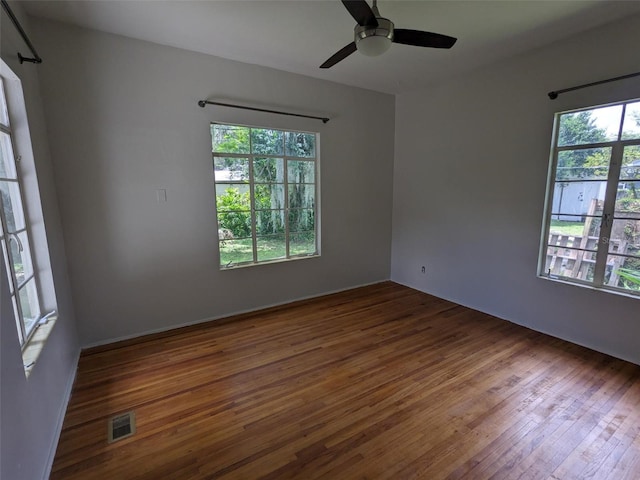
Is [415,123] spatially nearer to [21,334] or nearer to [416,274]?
[416,274]

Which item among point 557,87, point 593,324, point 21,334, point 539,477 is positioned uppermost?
point 557,87

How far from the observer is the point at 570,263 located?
2906 mm

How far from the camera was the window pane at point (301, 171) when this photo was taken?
378 centimetres

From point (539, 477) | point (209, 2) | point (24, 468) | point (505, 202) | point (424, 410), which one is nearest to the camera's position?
point (24, 468)

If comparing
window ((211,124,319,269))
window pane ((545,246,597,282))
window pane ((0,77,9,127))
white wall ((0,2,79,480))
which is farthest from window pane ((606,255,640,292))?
window pane ((0,77,9,127))

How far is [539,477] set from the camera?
1.54 meters

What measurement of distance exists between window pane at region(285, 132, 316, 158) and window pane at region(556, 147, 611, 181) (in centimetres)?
262

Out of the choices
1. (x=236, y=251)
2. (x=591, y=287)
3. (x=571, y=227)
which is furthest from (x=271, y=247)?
→ (x=591, y=287)

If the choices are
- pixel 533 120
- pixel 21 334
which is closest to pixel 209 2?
pixel 21 334

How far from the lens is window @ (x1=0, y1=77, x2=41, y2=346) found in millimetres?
1641

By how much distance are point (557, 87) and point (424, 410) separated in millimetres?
3071

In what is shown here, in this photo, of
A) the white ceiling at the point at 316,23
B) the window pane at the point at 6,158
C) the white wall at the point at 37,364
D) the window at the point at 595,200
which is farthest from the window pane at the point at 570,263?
the window pane at the point at 6,158

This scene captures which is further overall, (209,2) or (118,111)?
(118,111)

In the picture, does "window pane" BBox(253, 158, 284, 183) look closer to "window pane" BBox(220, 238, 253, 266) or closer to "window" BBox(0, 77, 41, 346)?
"window pane" BBox(220, 238, 253, 266)
